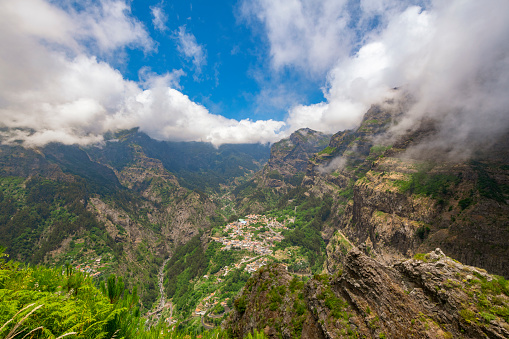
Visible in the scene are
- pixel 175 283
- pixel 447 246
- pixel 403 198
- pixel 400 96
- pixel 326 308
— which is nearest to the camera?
pixel 326 308

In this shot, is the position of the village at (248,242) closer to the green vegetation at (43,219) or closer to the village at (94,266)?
the village at (94,266)

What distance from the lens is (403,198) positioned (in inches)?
2419

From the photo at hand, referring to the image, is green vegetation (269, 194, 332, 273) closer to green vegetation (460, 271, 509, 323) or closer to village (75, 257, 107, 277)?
green vegetation (460, 271, 509, 323)

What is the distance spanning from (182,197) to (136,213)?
44.1 metres

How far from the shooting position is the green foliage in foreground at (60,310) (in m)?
3.49

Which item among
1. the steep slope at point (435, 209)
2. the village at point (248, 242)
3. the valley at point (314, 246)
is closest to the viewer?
the valley at point (314, 246)

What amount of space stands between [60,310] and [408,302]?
18.3 m

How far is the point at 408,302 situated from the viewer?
40.6ft

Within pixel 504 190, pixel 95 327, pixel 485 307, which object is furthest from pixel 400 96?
pixel 95 327

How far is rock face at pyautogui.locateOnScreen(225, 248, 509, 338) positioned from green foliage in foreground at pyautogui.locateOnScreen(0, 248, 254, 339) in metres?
9.12

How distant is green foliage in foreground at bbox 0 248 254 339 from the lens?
11.5 feet

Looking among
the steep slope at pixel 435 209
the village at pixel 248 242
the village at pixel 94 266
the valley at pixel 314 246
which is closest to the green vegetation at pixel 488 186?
the steep slope at pixel 435 209

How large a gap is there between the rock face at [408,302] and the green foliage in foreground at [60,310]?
9123mm

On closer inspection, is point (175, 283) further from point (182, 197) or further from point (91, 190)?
point (91, 190)
